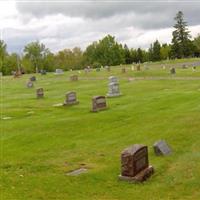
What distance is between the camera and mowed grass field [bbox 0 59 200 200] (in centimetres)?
1370

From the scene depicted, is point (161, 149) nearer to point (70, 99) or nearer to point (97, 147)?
point (97, 147)

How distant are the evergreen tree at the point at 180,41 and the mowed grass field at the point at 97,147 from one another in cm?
7787

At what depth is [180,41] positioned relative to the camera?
11119 cm

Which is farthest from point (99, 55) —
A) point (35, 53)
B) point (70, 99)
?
point (70, 99)

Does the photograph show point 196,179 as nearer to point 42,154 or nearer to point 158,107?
point 42,154

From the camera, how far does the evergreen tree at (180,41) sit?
110 metres

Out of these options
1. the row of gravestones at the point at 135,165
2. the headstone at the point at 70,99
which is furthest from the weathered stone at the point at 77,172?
the headstone at the point at 70,99

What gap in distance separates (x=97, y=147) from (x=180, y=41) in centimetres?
9526

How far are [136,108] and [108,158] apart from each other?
11704 millimetres

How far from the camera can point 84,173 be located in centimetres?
1568

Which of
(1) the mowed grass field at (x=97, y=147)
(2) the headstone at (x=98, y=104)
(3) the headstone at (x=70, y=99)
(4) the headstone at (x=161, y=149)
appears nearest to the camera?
(1) the mowed grass field at (x=97, y=147)

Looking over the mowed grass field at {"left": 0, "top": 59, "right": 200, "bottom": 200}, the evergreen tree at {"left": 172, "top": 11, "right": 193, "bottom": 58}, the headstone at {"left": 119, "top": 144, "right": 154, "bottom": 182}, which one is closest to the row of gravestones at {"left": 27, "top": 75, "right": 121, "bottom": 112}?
the mowed grass field at {"left": 0, "top": 59, "right": 200, "bottom": 200}

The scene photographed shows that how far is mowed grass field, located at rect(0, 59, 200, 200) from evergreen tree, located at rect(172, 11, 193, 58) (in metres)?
77.9

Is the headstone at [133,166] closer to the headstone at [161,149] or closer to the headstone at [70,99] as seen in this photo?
the headstone at [161,149]
